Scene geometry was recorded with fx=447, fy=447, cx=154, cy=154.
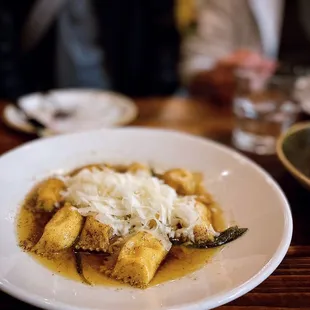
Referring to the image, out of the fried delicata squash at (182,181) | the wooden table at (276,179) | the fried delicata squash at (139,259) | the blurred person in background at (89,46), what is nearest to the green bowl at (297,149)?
the wooden table at (276,179)

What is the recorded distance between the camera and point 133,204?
29.6 inches

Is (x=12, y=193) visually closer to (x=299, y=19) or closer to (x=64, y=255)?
(x=64, y=255)

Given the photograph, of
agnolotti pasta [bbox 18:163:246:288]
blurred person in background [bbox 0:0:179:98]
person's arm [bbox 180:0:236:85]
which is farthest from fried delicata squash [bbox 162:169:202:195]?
blurred person in background [bbox 0:0:179:98]

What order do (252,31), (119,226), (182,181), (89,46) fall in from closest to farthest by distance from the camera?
(119,226), (182,181), (252,31), (89,46)

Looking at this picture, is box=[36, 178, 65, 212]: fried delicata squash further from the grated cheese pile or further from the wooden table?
the wooden table

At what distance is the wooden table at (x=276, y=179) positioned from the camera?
2.04 feet

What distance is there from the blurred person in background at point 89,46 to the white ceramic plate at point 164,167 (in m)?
1.25

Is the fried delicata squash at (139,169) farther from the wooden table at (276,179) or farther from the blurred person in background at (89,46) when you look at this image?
the blurred person in background at (89,46)

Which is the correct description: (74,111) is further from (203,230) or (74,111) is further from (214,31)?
(214,31)

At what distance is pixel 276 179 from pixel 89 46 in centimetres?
156

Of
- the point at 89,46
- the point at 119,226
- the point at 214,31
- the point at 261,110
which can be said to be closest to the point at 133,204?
the point at 119,226

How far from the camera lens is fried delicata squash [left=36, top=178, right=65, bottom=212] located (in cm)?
80

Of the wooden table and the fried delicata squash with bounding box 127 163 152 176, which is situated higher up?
the fried delicata squash with bounding box 127 163 152 176

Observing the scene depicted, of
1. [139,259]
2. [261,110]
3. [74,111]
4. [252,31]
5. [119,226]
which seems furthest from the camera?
[252,31]
